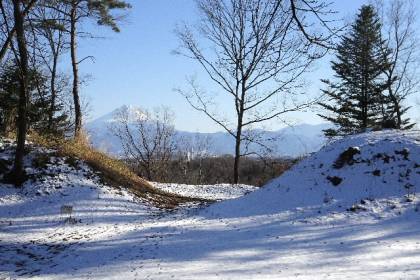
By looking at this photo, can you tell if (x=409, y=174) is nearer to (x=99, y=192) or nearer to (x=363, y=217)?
(x=363, y=217)

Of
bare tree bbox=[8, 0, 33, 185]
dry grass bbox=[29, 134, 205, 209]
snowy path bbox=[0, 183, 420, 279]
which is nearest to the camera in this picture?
snowy path bbox=[0, 183, 420, 279]

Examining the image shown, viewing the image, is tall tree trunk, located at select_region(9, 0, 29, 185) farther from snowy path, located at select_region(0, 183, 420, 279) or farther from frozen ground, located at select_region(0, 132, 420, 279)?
snowy path, located at select_region(0, 183, 420, 279)

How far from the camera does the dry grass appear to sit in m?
15.0

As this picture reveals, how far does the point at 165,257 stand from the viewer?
26.9 feet

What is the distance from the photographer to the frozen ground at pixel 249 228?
739cm

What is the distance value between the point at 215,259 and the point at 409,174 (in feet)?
20.6

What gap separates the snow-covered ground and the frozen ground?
20.5 ft

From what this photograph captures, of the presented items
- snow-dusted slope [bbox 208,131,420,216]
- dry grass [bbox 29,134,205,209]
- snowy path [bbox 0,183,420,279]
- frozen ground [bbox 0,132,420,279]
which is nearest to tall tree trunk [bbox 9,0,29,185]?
frozen ground [bbox 0,132,420,279]

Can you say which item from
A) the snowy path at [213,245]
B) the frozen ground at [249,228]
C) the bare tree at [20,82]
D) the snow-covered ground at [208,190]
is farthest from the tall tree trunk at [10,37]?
the snow-covered ground at [208,190]

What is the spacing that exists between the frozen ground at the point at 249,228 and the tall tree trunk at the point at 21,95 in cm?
60

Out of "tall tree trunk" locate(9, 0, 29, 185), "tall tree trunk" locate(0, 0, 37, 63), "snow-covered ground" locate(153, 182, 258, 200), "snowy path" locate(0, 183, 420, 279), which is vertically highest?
"tall tree trunk" locate(0, 0, 37, 63)

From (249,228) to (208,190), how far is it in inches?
479

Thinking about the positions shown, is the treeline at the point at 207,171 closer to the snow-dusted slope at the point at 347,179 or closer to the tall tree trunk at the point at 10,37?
the tall tree trunk at the point at 10,37

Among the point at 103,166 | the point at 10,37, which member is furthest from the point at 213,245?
the point at 10,37
